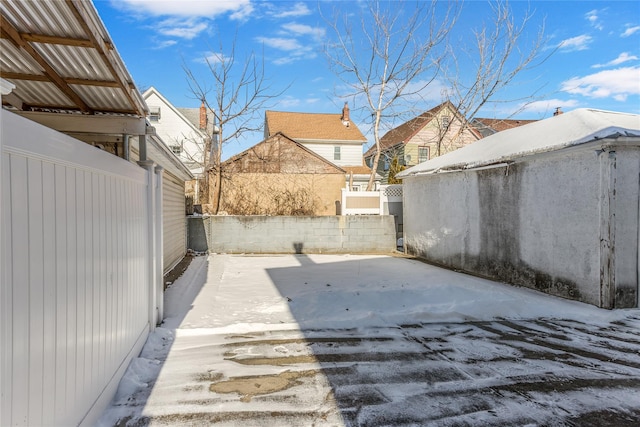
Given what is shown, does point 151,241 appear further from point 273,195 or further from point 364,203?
point 273,195

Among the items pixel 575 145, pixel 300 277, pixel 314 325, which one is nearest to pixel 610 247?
pixel 575 145

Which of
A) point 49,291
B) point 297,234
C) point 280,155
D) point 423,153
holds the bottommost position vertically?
point 297,234

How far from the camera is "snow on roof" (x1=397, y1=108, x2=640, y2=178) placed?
5395 mm

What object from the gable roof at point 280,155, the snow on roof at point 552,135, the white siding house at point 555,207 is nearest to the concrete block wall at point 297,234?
the white siding house at point 555,207

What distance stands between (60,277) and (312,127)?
72.8 feet

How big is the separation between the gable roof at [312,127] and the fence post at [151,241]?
717 inches

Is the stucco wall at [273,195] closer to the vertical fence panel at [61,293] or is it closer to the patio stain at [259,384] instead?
the patio stain at [259,384]

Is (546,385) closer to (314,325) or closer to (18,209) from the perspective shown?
(314,325)

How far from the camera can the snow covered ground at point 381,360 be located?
2.53 m

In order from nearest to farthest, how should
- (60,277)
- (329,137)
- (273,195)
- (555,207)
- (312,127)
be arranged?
(60,277) < (555,207) < (273,195) < (329,137) < (312,127)

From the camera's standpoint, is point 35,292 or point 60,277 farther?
point 60,277

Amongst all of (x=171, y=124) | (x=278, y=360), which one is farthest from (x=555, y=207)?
(x=171, y=124)

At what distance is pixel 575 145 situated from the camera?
18.0 ft

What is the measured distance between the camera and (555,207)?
6.05m
